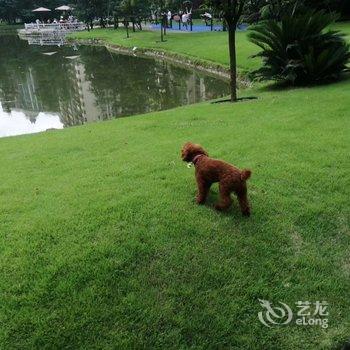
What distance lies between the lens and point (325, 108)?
7.77m

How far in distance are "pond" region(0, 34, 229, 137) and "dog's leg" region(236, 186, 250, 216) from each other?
30.8ft

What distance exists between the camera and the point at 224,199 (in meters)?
4.09

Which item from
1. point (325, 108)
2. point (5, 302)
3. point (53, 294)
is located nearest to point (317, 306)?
point (53, 294)

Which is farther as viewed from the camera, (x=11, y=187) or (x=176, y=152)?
(x=176, y=152)

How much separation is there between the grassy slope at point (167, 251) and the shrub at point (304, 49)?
17.0 ft

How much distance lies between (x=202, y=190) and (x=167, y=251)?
0.84 meters

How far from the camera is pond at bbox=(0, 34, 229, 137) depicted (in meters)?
13.7

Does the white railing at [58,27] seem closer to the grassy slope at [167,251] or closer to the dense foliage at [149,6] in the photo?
the dense foliage at [149,6]

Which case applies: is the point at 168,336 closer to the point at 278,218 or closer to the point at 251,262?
the point at 251,262

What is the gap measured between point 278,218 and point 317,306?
1045 mm

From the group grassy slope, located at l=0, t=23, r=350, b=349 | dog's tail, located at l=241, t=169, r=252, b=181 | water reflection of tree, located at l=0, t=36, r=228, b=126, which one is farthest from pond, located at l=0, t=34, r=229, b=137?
dog's tail, located at l=241, t=169, r=252, b=181

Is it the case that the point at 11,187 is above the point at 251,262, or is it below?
above

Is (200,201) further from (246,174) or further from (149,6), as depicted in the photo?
(149,6)

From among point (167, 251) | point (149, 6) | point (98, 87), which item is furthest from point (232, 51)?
point (149, 6)
